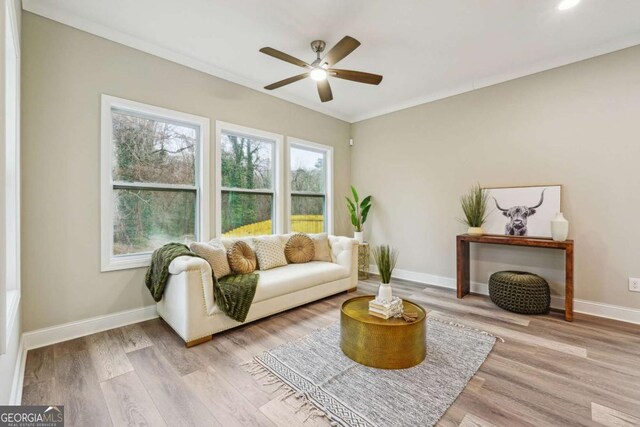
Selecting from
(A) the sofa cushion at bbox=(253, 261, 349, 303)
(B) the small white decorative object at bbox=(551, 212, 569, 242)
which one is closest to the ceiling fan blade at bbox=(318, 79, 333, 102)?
(A) the sofa cushion at bbox=(253, 261, 349, 303)

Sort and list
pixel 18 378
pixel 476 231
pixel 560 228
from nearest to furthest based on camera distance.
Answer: pixel 18 378, pixel 560 228, pixel 476 231

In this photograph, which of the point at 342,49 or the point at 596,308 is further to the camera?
the point at 596,308

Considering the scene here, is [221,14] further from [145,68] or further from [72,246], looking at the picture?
[72,246]

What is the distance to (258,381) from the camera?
6.25 feet

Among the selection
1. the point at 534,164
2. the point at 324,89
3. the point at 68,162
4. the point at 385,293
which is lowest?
the point at 385,293

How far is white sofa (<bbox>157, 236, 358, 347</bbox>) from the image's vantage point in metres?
2.35

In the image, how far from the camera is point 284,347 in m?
2.35

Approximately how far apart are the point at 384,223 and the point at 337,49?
9.96 ft

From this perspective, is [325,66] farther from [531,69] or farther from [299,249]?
[531,69]

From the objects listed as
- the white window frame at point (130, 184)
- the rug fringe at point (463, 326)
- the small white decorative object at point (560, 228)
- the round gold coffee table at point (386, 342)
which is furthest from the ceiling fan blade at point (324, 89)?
the small white decorative object at point (560, 228)

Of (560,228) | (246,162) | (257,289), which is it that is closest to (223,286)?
(257,289)

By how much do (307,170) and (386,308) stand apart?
3084 mm

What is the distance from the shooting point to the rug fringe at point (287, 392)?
160cm

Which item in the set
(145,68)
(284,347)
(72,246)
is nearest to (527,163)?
(284,347)
